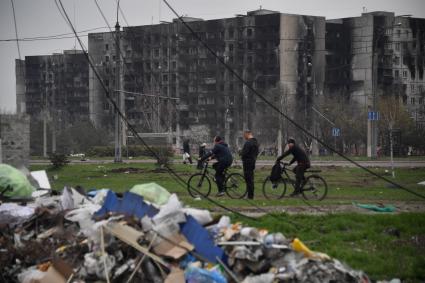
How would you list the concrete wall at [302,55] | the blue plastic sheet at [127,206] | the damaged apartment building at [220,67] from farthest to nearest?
the damaged apartment building at [220,67]
the concrete wall at [302,55]
the blue plastic sheet at [127,206]

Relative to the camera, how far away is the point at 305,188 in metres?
18.8

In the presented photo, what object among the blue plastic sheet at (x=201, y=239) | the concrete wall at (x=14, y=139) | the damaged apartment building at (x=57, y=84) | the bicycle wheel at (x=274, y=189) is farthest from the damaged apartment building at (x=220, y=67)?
the blue plastic sheet at (x=201, y=239)

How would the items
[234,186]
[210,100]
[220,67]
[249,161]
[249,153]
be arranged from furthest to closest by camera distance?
[210,100]
[220,67]
[234,186]
[249,153]
[249,161]

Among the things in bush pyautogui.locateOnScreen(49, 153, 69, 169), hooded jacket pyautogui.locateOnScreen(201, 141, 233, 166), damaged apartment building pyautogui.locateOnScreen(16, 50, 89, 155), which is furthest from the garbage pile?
damaged apartment building pyautogui.locateOnScreen(16, 50, 89, 155)

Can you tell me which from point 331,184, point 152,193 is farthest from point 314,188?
point 152,193

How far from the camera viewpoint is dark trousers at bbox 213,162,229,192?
18.8m

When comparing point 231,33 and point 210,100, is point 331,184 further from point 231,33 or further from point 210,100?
point 231,33

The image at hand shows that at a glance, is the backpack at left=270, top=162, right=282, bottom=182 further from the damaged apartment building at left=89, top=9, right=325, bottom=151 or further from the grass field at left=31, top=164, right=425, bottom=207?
the damaged apartment building at left=89, top=9, right=325, bottom=151

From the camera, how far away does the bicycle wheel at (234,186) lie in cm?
1906

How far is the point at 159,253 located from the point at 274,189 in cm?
1111

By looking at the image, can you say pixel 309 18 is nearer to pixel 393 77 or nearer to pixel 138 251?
pixel 393 77

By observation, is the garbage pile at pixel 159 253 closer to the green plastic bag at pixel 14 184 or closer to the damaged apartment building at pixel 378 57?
the green plastic bag at pixel 14 184

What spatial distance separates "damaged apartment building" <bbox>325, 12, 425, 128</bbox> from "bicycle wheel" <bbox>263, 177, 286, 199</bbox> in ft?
237

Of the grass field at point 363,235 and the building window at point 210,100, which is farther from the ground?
the building window at point 210,100
